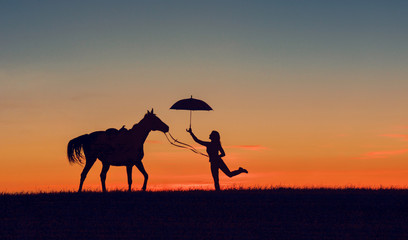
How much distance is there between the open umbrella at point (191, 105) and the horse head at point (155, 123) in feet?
4.23

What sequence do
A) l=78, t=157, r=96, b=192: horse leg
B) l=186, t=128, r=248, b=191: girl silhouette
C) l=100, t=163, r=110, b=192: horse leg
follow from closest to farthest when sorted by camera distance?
1. l=186, t=128, r=248, b=191: girl silhouette
2. l=100, t=163, r=110, b=192: horse leg
3. l=78, t=157, r=96, b=192: horse leg

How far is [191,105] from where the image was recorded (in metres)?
22.3

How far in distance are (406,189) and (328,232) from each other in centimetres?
1106

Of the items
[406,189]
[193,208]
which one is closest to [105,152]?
[193,208]

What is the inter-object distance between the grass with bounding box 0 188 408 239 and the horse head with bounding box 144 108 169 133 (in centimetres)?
271

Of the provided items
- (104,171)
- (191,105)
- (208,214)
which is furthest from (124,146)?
(208,214)

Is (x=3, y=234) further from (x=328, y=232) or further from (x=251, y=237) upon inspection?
(x=328, y=232)

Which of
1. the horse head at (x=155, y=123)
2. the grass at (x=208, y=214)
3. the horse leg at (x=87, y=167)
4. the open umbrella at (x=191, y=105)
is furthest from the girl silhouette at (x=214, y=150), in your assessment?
the horse leg at (x=87, y=167)

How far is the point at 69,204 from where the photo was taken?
64.6ft

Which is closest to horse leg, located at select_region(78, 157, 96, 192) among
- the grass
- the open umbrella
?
the grass

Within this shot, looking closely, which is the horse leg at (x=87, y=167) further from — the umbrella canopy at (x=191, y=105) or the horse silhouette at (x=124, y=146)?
the umbrella canopy at (x=191, y=105)

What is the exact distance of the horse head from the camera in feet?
76.5

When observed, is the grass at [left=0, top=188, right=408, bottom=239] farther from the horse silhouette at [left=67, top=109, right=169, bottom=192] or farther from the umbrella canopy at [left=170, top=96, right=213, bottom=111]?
the umbrella canopy at [left=170, top=96, right=213, bottom=111]

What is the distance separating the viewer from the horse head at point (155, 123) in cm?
2331
